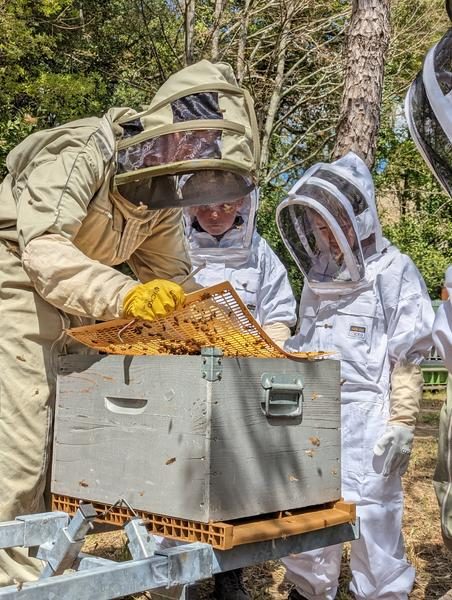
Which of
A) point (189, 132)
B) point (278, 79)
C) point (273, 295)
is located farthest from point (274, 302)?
point (278, 79)

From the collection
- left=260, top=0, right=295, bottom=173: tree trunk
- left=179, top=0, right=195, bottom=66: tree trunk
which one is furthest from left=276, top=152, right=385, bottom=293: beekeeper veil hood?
left=260, top=0, right=295, bottom=173: tree trunk

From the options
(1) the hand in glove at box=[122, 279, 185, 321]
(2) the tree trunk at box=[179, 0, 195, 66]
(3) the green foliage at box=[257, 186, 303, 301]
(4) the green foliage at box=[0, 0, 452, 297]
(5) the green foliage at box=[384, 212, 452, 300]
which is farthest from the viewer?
(5) the green foliage at box=[384, 212, 452, 300]

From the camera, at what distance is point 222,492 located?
1732 mm

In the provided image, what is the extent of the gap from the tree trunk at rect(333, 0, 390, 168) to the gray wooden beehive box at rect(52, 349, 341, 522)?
4.20 metres

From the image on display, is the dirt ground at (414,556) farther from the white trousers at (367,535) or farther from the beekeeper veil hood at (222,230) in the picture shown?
the beekeeper veil hood at (222,230)

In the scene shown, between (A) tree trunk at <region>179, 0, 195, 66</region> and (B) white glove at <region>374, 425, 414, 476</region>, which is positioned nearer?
(B) white glove at <region>374, 425, 414, 476</region>

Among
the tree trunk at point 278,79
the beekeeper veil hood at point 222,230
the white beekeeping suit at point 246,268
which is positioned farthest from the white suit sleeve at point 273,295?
the tree trunk at point 278,79

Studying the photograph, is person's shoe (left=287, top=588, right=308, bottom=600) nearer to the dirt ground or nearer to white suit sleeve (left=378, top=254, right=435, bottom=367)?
the dirt ground

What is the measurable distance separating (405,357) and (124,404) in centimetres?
172

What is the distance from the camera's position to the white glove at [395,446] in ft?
10.3

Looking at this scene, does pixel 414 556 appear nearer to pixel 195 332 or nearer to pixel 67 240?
pixel 195 332

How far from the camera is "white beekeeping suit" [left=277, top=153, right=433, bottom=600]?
125 inches

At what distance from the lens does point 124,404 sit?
199 centimetres

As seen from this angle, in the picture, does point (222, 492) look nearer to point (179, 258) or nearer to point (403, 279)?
point (179, 258)
